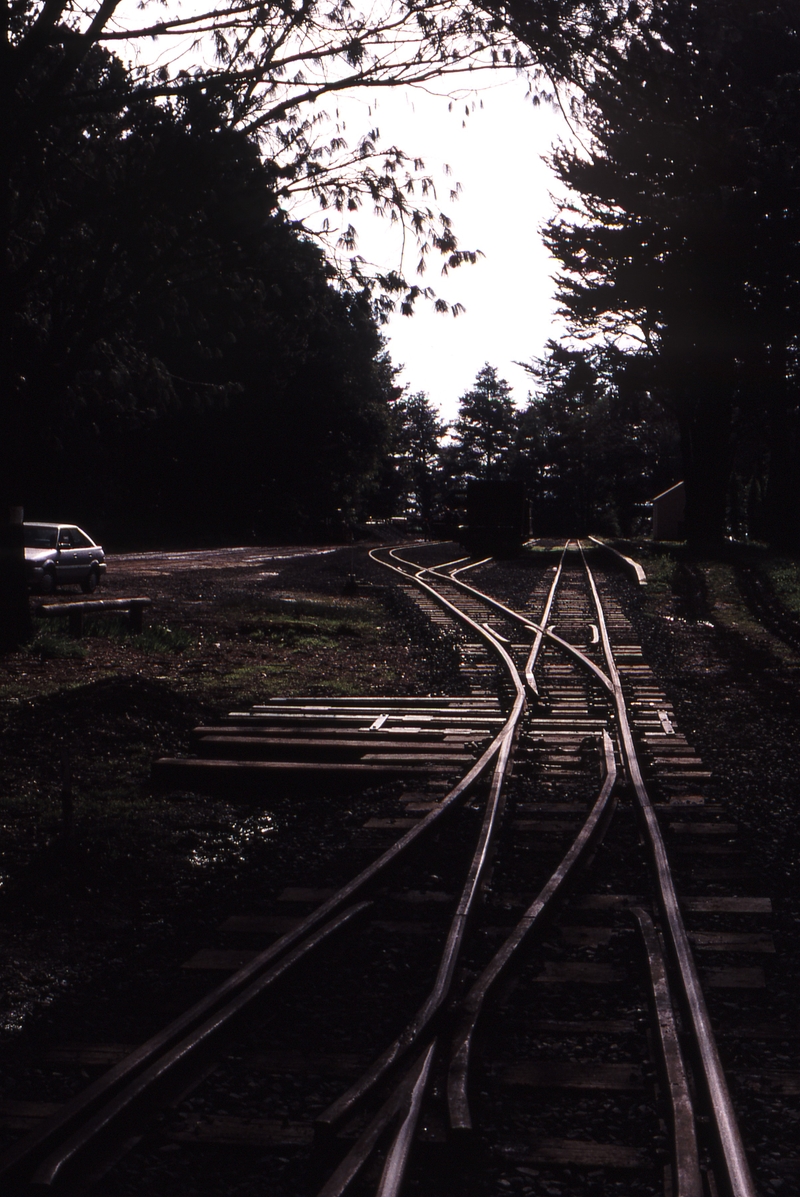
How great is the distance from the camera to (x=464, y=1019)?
13.6 feet

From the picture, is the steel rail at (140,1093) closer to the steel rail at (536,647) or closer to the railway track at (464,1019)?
the railway track at (464,1019)

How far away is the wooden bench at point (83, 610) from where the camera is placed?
16312 millimetres

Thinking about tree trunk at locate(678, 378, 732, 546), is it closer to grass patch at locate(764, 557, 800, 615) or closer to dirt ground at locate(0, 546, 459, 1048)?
grass patch at locate(764, 557, 800, 615)

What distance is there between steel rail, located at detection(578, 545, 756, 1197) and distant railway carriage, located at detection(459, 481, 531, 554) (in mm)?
37004

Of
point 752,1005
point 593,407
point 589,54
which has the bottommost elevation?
point 752,1005

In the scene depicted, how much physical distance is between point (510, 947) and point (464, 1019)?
72 cm

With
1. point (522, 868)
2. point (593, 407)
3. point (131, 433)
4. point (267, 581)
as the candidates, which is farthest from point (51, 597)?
point (593, 407)

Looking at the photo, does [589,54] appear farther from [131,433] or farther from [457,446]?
[457,446]

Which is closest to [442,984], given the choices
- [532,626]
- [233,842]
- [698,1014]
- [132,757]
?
[698,1014]

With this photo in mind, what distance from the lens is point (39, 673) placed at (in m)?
13.2

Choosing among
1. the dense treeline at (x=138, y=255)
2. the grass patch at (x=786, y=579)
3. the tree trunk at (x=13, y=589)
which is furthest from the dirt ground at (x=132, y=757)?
the grass patch at (x=786, y=579)

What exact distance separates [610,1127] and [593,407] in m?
87.4

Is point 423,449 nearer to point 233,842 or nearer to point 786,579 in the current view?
point 786,579

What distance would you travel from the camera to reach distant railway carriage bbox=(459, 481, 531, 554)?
147ft
